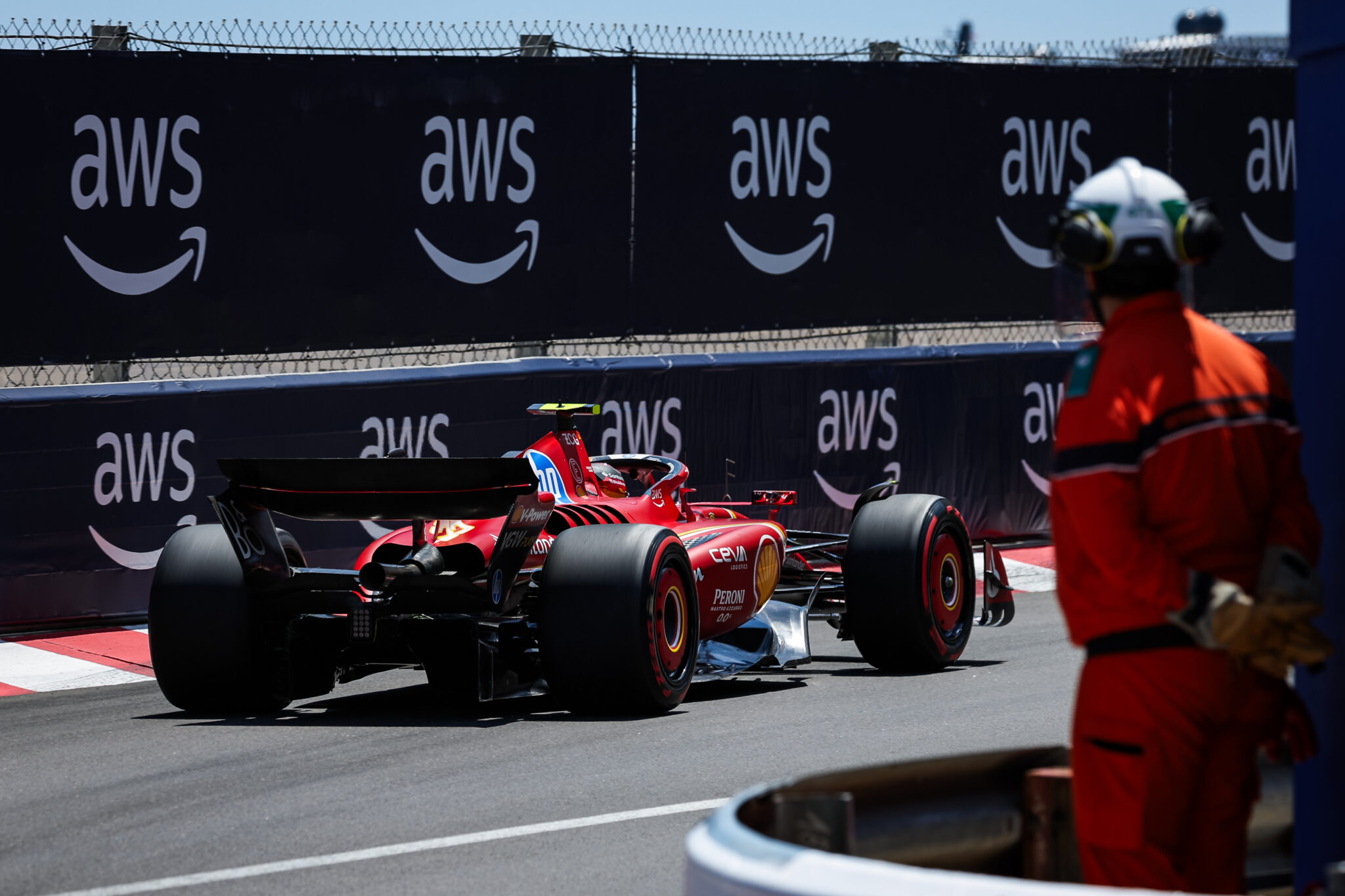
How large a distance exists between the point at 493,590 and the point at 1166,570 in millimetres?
5023

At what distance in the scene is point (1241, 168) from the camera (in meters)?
16.4

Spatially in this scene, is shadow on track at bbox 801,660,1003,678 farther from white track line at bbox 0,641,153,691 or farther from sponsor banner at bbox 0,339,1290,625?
white track line at bbox 0,641,153,691

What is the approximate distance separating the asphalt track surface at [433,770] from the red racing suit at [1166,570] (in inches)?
72.8

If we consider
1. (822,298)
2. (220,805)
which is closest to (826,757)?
(220,805)

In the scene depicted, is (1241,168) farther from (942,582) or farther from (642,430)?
(942,582)

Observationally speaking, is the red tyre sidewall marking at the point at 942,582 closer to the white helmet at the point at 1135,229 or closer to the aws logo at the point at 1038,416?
the aws logo at the point at 1038,416

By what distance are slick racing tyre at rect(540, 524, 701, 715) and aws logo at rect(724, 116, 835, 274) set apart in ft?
20.1

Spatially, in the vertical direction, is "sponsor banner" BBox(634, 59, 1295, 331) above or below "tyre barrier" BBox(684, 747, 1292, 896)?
above

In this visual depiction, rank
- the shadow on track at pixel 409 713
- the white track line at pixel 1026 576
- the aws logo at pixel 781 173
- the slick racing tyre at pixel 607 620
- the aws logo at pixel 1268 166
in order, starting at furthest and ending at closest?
the aws logo at pixel 1268 166
the aws logo at pixel 781 173
the white track line at pixel 1026 576
the shadow on track at pixel 409 713
the slick racing tyre at pixel 607 620

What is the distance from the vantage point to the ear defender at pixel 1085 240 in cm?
314

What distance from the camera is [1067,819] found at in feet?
11.1

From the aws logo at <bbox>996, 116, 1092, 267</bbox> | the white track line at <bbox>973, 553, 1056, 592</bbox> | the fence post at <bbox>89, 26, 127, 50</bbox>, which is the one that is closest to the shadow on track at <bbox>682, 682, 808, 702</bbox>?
the white track line at <bbox>973, 553, 1056, 592</bbox>

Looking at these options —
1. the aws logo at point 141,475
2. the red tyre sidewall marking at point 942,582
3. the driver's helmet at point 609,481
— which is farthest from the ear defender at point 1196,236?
the aws logo at point 141,475

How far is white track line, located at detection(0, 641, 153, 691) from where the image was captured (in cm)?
920
